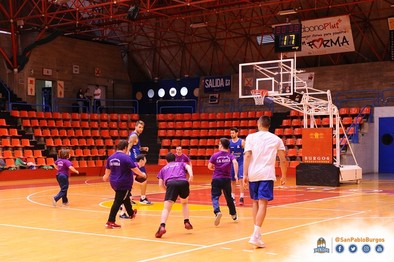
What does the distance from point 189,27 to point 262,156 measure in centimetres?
2957

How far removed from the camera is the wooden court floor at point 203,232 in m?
8.70

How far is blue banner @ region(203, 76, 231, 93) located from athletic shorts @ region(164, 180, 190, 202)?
92.4 ft

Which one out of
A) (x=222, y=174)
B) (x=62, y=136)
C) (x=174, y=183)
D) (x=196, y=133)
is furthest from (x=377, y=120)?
(x=174, y=183)

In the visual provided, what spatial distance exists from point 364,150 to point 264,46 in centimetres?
1058

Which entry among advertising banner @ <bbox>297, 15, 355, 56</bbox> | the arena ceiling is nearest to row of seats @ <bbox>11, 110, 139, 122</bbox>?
the arena ceiling

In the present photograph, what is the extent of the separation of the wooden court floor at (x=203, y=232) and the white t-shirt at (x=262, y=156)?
1144 millimetres

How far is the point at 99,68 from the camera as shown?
3953 centimetres

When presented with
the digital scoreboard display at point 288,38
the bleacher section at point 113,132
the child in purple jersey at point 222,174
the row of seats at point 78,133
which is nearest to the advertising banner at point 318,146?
the digital scoreboard display at point 288,38

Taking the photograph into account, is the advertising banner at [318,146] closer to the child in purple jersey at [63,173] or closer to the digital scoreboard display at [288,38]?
the digital scoreboard display at [288,38]

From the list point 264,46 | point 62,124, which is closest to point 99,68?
point 62,124

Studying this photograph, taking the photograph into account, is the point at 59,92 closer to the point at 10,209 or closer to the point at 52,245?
the point at 10,209

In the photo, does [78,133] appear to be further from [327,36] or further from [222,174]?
[222,174]

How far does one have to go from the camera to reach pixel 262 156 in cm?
947

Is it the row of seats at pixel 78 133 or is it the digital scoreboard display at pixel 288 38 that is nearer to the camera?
the digital scoreboard display at pixel 288 38
